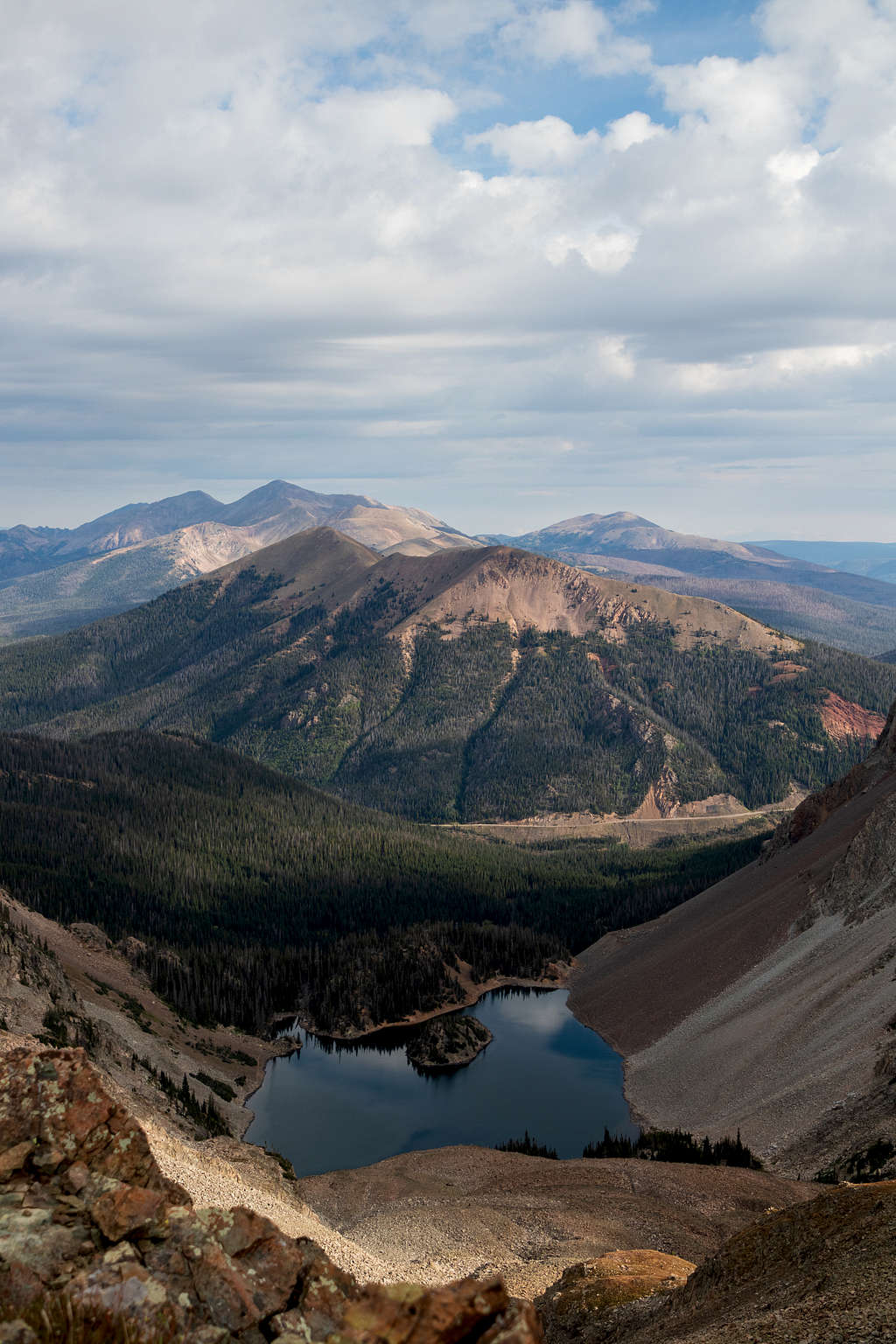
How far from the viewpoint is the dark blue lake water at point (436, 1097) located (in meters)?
103

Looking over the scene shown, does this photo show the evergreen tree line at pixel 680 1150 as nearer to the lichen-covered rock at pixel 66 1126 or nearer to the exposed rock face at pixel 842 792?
the lichen-covered rock at pixel 66 1126

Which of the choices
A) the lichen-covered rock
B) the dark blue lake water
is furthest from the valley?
the lichen-covered rock

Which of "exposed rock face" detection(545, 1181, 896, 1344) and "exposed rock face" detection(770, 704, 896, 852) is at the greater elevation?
"exposed rock face" detection(545, 1181, 896, 1344)

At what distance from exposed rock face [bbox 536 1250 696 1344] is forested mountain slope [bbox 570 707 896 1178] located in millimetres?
27471

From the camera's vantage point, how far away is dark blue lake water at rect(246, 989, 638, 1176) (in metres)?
103

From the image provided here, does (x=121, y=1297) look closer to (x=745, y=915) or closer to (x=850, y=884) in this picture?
(x=850, y=884)

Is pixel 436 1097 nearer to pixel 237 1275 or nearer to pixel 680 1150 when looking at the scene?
pixel 680 1150

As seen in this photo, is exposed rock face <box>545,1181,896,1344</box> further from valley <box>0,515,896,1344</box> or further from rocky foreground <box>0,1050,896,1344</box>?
valley <box>0,515,896,1344</box>

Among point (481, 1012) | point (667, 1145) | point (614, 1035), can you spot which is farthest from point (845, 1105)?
point (481, 1012)

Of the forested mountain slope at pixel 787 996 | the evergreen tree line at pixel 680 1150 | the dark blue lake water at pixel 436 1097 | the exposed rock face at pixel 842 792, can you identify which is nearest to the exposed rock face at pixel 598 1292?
the forested mountain slope at pixel 787 996

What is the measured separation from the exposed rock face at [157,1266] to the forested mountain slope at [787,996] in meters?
54.8

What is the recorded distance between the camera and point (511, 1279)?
4781cm

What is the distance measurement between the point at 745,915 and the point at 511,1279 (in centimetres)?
9581

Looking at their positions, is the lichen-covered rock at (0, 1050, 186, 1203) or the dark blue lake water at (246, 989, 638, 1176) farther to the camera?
the dark blue lake water at (246, 989, 638, 1176)
